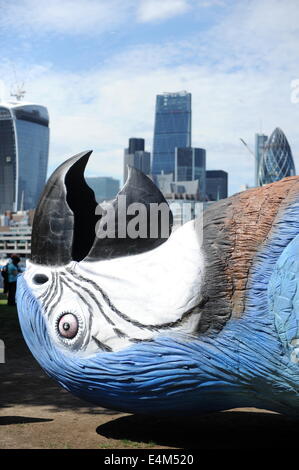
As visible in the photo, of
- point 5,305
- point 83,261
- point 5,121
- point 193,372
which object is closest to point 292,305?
point 193,372

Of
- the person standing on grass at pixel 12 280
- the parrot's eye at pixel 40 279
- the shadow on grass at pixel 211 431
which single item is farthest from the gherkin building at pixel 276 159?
the parrot's eye at pixel 40 279

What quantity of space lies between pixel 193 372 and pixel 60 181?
2209mm

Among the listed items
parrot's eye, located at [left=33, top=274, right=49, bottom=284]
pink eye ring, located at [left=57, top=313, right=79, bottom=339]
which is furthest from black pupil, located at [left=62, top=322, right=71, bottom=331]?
parrot's eye, located at [left=33, top=274, right=49, bottom=284]

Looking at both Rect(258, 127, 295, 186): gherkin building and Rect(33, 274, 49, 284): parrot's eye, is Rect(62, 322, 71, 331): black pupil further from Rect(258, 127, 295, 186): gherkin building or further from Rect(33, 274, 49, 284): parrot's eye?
Rect(258, 127, 295, 186): gherkin building

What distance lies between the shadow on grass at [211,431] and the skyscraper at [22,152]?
178474mm

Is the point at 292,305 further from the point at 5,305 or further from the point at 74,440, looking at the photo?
the point at 5,305

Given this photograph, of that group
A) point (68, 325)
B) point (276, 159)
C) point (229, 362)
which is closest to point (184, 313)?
point (229, 362)

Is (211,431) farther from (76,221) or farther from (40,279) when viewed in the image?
(76,221)

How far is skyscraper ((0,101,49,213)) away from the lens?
18025 cm

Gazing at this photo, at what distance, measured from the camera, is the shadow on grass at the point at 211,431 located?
5750mm

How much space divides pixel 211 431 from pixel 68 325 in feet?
6.15

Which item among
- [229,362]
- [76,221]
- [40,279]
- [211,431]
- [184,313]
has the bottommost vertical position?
[211,431]

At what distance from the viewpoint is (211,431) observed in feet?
20.4

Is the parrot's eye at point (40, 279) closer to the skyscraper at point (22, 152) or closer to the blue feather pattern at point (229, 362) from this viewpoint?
the blue feather pattern at point (229, 362)
